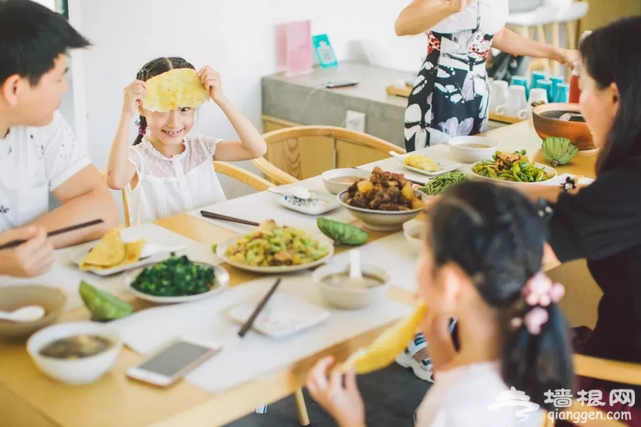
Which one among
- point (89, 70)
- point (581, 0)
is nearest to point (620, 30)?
point (89, 70)

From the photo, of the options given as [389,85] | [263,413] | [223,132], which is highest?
[389,85]

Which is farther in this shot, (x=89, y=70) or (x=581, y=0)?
(x=581, y=0)

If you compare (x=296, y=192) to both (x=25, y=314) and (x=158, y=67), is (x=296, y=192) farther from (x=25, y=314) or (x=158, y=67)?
(x=25, y=314)

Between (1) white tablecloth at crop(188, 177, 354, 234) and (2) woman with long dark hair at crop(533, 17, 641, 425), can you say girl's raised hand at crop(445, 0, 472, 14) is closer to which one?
(1) white tablecloth at crop(188, 177, 354, 234)

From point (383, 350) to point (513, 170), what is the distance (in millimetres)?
1050

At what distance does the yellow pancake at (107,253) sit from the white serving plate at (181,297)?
72 mm

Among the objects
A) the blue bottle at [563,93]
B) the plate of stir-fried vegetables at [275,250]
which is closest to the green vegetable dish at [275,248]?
the plate of stir-fried vegetables at [275,250]

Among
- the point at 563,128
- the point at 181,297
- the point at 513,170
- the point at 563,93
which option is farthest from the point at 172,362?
the point at 563,93

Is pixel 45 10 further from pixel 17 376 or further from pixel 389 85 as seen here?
pixel 389 85

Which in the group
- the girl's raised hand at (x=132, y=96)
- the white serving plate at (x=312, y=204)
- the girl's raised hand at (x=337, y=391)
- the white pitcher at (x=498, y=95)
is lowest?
the girl's raised hand at (x=337, y=391)

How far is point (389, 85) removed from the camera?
3.69 metres

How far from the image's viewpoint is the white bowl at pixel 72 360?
1156 millimetres

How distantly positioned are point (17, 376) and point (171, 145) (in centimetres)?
123

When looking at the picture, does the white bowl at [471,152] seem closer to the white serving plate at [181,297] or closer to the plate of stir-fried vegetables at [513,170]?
the plate of stir-fried vegetables at [513,170]
